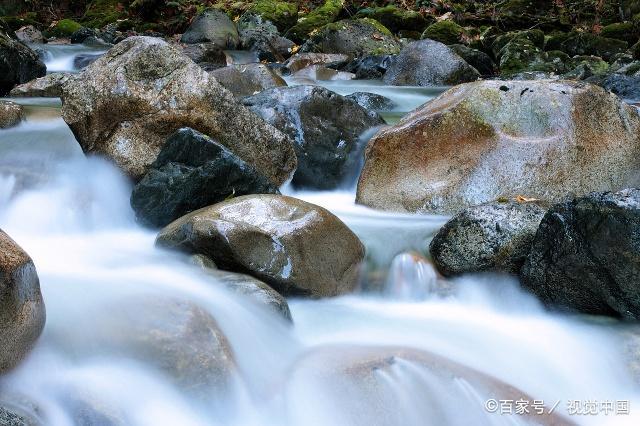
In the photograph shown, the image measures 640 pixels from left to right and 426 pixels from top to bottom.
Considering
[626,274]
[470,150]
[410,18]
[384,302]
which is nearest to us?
[626,274]

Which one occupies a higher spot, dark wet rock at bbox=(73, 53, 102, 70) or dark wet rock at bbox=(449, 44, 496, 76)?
dark wet rock at bbox=(449, 44, 496, 76)

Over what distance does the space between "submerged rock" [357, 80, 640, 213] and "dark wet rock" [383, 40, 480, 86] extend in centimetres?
591

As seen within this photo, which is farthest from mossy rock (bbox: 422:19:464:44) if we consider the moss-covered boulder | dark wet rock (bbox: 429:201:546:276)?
dark wet rock (bbox: 429:201:546:276)

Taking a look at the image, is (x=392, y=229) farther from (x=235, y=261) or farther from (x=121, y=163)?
(x=121, y=163)

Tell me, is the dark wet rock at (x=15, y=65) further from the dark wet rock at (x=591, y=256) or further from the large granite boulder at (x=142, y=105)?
the dark wet rock at (x=591, y=256)

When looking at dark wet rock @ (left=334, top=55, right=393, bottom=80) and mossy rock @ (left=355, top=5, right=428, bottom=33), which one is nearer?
dark wet rock @ (left=334, top=55, right=393, bottom=80)

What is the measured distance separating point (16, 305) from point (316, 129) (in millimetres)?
4232

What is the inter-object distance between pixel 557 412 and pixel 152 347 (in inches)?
79.5

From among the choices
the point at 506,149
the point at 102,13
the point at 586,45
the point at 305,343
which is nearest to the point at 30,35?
the point at 102,13

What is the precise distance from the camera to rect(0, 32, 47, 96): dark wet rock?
941 centimetres

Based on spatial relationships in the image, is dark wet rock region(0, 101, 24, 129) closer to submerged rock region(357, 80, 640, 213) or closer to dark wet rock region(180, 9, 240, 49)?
submerged rock region(357, 80, 640, 213)

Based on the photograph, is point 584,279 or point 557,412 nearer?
point 557,412

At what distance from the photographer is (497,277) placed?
4473 millimetres

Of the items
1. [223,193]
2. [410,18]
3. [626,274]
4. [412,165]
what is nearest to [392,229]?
[412,165]
